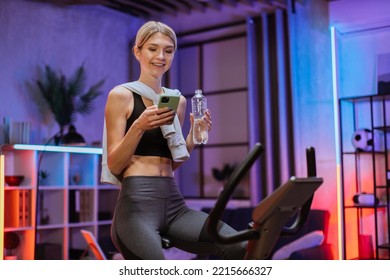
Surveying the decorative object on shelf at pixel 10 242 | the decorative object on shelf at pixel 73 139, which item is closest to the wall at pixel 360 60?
the decorative object on shelf at pixel 73 139

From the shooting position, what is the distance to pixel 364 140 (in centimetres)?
424

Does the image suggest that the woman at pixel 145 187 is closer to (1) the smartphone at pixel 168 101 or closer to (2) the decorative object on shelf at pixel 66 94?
(1) the smartphone at pixel 168 101

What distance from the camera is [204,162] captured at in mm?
6387

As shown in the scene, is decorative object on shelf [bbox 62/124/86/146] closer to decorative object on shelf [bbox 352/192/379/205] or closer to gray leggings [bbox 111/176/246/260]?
decorative object on shelf [bbox 352/192/379/205]

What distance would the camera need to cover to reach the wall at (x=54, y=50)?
4.06 meters

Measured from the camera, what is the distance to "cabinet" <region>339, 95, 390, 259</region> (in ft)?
13.3

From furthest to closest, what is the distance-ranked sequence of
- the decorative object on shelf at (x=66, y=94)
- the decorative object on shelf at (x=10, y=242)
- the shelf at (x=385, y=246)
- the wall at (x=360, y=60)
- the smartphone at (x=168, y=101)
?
the decorative object on shelf at (x=66, y=94) → the decorative object on shelf at (x=10, y=242) → the shelf at (x=385, y=246) → the wall at (x=360, y=60) → the smartphone at (x=168, y=101)

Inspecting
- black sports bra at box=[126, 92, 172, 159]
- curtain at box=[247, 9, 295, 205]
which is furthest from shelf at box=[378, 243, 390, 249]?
black sports bra at box=[126, 92, 172, 159]

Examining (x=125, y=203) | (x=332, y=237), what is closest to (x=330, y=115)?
(x=332, y=237)

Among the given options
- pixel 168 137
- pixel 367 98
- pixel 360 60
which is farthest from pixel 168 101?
pixel 367 98

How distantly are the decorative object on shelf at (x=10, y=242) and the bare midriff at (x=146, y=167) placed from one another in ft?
8.70

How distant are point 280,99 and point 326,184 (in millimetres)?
969

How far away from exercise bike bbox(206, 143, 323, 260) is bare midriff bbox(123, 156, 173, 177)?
0.49 metres

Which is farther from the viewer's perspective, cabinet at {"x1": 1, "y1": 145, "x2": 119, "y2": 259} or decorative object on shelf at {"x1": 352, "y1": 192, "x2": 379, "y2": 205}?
cabinet at {"x1": 1, "y1": 145, "x2": 119, "y2": 259}
